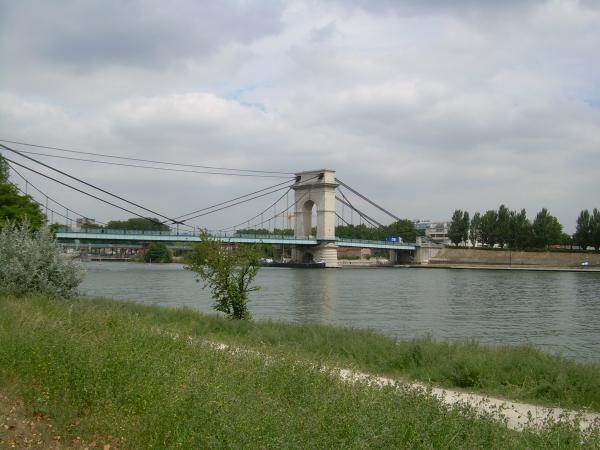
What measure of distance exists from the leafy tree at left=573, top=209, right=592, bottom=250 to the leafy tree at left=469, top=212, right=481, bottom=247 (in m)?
14.2

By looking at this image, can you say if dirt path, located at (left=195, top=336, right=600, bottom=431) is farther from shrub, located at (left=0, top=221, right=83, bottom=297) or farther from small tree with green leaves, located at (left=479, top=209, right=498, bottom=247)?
small tree with green leaves, located at (left=479, top=209, right=498, bottom=247)

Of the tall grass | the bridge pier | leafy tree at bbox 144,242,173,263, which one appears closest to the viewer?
the tall grass

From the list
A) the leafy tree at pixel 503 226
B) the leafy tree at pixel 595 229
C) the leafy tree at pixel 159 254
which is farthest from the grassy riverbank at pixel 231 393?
the leafy tree at pixel 503 226

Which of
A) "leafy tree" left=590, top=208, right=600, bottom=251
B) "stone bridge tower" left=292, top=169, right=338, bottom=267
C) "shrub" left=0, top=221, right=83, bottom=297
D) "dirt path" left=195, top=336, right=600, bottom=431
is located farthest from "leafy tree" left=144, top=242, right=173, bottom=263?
"dirt path" left=195, top=336, right=600, bottom=431

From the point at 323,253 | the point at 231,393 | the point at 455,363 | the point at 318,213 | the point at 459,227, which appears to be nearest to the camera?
the point at 231,393

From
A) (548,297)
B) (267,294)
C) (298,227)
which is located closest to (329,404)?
(267,294)

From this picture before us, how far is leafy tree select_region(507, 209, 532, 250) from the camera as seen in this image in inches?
3307

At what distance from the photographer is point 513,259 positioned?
80812 mm

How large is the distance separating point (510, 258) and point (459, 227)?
1349 centimetres

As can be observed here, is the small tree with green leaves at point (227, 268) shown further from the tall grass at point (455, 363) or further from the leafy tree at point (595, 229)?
the leafy tree at point (595, 229)

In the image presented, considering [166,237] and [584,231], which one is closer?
[166,237]

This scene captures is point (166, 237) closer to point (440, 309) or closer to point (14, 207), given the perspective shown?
point (14, 207)

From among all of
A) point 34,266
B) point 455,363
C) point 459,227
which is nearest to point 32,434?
point 455,363

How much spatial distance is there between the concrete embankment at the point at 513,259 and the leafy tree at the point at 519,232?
2980 millimetres
